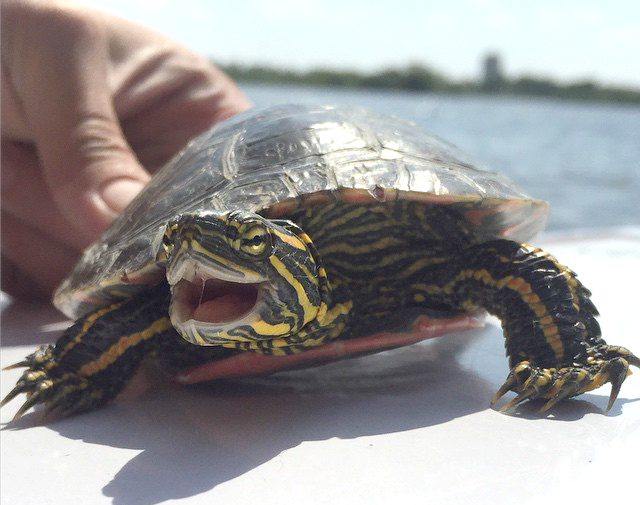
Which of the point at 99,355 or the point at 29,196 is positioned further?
the point at 29,196

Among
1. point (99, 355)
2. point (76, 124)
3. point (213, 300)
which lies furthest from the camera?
point (76, 124)

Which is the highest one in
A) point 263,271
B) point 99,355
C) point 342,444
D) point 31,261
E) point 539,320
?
point 263,271

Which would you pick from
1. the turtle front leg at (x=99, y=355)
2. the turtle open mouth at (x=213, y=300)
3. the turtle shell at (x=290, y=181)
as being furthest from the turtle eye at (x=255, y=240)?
the turtle front leg at (x=99, y=355)

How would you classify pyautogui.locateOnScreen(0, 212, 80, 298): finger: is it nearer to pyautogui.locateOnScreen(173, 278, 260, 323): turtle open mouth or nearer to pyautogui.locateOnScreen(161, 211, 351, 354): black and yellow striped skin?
pyautogui.locateOnScreen(161, 211, 351, 354): black and yellow striped skin

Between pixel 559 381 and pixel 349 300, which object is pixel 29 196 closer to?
pixel 349 300

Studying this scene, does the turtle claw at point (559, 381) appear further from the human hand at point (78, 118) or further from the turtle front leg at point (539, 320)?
the human hand at point (78, 118)

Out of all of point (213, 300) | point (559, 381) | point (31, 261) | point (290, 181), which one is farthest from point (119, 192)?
point (559, 381)

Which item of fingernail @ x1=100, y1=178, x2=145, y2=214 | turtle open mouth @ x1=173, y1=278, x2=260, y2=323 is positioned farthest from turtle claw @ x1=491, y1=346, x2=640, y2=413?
fingernail @ x1=100, y1=178, x2=145, y2=214
